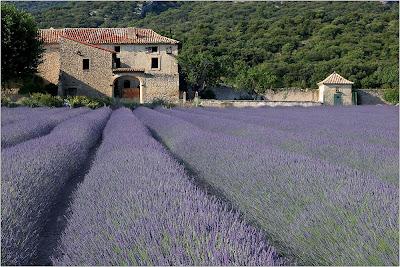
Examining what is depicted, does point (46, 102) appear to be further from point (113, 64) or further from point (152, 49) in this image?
point (152, 49)

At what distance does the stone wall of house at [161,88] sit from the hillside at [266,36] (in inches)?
50.5

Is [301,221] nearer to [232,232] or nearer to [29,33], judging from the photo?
[232,232]

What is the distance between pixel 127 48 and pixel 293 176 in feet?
95.4

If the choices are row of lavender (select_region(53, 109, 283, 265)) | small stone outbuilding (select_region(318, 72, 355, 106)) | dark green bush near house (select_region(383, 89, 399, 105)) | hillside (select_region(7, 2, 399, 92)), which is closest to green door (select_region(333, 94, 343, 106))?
small stone outbuilding (select_region(318, 72, 355, 106))

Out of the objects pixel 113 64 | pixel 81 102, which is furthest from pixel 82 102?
pixel 113 64

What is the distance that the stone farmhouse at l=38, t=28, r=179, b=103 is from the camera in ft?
97.1

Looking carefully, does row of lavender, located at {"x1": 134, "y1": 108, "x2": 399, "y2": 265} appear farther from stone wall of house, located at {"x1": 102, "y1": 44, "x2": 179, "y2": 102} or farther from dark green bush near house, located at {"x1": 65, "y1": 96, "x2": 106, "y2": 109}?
stone wall of house, located at {"x1": 102, "y1": 44, "x2": 179, "y2": 102}

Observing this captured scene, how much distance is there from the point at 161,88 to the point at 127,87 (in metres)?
2.40

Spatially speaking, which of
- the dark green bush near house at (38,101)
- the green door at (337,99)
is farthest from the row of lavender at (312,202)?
the green door at (337,99)

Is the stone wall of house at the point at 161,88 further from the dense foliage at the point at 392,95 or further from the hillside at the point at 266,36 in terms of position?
the dense foliage at the point at 392,95

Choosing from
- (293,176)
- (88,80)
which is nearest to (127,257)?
(293,176)

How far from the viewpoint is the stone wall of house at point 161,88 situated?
30.8 m

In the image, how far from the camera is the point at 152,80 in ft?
102

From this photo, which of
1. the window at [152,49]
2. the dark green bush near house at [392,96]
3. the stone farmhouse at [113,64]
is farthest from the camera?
the dark green bush near house at [392,96]
